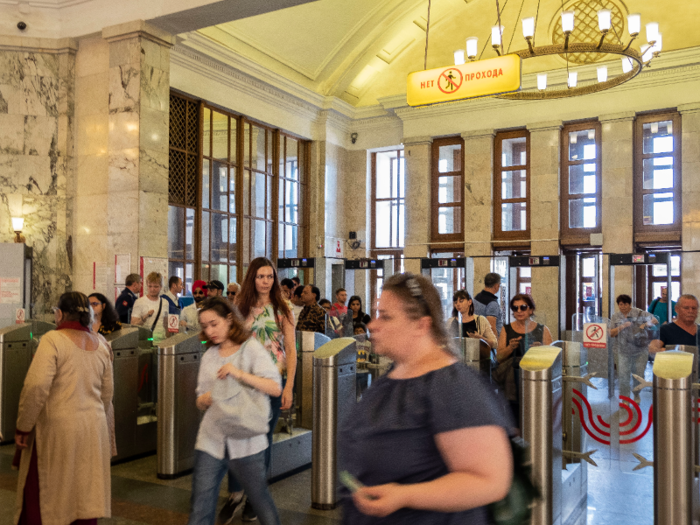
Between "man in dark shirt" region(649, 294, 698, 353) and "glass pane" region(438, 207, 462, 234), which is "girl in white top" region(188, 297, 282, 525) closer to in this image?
"man in dark shirt" region(649, 294, 698, 353)

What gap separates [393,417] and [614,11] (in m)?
14.5

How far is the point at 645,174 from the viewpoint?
13773mm

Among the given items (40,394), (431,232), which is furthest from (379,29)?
(40,394)

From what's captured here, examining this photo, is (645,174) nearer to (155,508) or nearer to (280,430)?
(280,430)

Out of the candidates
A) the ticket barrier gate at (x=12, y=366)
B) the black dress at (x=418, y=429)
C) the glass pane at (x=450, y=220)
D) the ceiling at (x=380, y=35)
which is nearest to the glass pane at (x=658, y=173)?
the ceiling at (x=380, y=35)

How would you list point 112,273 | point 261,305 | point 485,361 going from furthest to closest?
1. point 112,273
2. point 485,361
3. point 261,305

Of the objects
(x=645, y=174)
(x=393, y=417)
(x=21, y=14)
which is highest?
(x=21, y=14)

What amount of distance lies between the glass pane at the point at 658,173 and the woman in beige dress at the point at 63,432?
42.1ft

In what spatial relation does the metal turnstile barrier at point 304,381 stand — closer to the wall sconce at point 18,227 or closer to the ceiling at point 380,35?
the wall sconce at point 18,227

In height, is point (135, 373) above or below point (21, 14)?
below

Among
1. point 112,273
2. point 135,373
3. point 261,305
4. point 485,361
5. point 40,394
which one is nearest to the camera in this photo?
point 40,394

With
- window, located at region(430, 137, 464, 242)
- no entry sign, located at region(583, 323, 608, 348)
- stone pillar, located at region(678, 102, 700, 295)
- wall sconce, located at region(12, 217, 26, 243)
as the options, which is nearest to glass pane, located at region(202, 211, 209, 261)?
wall sconce, located at region(12, 217, 26, 243)

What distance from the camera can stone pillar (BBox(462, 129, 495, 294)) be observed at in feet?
49.2

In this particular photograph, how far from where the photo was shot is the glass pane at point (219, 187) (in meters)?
13.1
